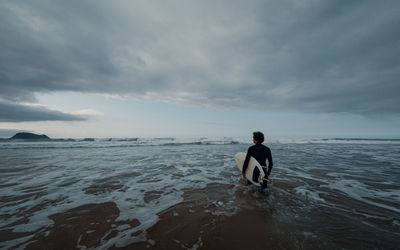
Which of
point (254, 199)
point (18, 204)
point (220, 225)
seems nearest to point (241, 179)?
point (254, 199)

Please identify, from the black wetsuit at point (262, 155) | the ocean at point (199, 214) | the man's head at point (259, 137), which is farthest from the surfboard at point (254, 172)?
the man's head at point (259, 137)

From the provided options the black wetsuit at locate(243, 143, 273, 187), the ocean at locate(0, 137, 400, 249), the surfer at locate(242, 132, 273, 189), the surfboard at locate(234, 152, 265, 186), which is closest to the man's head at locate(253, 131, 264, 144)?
the surfer at locate(242, 132, 273, 189)

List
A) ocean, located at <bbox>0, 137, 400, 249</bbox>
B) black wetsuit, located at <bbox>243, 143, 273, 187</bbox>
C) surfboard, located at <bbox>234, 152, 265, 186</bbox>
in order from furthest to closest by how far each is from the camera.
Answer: black wetsuit, located at <bbox>243, 143, 273, 187</bbox> → surfboard, located at <bbox>234, 152, 265, 186</bbox> → ocean, located at <bbox>0, 137, 400, 249</bbox>

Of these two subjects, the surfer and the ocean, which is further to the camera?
Result: the surfer

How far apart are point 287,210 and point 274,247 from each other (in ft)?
5.59

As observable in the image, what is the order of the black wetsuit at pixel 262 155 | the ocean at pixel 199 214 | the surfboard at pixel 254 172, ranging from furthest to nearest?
the black wetsuit at pixel 262 155, the surfboard at pixel 254 172, the ocean at pixel 199 214

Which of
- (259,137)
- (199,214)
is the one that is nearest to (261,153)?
(259,137)

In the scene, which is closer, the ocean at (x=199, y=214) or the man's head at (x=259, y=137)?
the ocean at (x=199, y=214)

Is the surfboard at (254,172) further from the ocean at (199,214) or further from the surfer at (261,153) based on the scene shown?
the ocean at (199,214)

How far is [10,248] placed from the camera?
2.72 m

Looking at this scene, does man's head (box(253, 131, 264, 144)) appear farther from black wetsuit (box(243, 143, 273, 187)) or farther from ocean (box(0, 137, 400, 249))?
ocean (box(0, 137, 400, 249))

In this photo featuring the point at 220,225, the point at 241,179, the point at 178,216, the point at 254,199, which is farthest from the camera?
the point at 241,179

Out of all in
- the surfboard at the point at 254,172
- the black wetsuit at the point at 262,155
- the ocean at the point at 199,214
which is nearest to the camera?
the ocean at the point at 199,214

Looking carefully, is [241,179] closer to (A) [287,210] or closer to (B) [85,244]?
(A) [287,210]
